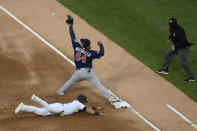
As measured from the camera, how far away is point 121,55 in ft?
53.4

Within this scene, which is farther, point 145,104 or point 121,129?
point 145,104

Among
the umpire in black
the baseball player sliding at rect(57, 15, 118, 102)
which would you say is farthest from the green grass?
the baseball player sliding at rect(57, 15, 118, 102)

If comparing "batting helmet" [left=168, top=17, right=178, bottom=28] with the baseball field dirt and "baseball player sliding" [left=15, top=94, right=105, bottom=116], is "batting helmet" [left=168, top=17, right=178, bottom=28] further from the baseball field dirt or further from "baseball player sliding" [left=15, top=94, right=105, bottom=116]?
"baseball player sliding" [left=15, top=94, right=105, bottom=116]

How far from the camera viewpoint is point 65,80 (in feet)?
46.3

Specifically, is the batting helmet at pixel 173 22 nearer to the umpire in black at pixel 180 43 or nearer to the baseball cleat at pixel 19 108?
the umpire in black at pixel 180 43

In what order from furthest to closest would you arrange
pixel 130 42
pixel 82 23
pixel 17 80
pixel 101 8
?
pixel 101 8 → pixel 82 23 → pixel 130 42 → pixel 17 80

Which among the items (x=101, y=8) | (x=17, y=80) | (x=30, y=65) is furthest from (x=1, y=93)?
(x=101, y=8)

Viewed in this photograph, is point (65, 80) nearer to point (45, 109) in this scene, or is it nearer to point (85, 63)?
point (85, 63)

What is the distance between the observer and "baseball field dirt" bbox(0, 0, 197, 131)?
11.9m

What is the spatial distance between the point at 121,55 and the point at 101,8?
4.41 meters

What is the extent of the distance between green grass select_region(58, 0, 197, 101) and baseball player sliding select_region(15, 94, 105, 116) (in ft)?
13.5

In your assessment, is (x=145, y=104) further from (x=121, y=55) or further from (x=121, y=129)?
(x=121, y=55)

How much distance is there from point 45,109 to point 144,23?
8500mm

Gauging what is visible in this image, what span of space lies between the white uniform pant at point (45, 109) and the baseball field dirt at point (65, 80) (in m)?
0.19
